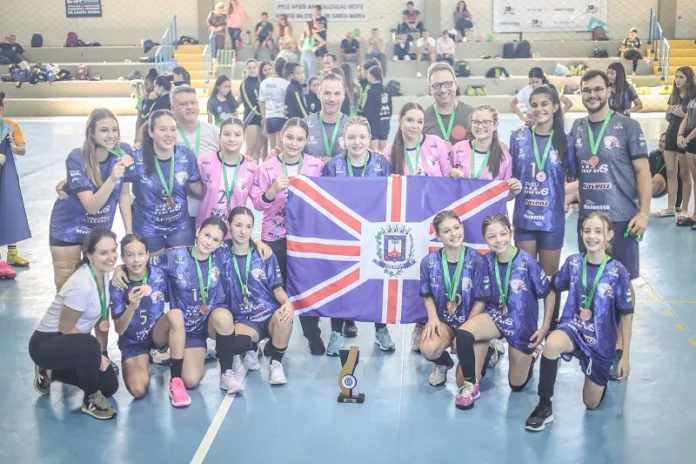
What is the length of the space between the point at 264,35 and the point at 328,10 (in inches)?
102

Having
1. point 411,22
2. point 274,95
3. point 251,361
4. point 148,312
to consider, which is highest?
point 411,22

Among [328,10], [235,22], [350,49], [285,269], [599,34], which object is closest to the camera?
[285,269]

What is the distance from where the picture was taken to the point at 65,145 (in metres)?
16.2

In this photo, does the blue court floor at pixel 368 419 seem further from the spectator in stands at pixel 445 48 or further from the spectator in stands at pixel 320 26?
the spectator in stands at pixel 320 26

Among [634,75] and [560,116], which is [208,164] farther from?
[634,75]

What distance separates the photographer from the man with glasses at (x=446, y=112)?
6266 mm

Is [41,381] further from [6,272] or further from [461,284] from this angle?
[6,272]

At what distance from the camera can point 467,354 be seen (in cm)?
514

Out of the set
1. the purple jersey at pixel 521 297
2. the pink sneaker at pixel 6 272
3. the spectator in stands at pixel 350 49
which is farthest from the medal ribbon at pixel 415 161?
the spectator in stands at pixel 350 49

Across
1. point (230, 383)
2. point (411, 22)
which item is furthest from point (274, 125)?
point (411, 22)

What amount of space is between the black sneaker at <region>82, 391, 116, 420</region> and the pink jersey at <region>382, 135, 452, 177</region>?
2484 mm

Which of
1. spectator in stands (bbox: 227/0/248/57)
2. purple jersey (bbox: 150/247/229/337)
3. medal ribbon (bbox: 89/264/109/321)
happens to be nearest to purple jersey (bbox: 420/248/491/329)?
purple jersey (bbox: 150/247/229/337)

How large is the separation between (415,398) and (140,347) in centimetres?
175

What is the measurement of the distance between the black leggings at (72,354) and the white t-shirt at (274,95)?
→ 7416 mm
